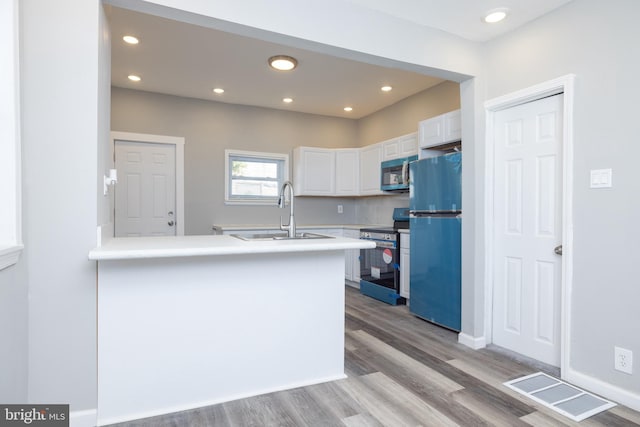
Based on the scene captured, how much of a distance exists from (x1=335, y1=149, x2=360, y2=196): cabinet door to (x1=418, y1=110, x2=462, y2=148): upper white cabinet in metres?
1.74

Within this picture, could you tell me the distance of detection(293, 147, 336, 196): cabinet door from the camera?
5.50 m

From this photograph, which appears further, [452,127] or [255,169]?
[255,169]

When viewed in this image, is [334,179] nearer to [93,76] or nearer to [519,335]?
[519,335]

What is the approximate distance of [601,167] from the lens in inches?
89.0

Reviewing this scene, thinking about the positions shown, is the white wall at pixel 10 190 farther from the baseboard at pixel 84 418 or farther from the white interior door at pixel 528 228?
the white interior door at pixel 528 228

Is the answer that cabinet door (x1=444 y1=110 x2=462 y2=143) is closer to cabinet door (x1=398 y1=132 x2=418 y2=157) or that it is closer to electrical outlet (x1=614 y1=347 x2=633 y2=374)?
cabinet door (x1=398 y1=132 x2=418 y2=157)

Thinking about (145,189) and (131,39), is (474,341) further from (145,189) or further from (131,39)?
(145,189)

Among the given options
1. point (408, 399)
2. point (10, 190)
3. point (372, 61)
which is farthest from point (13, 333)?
point (372, 61)

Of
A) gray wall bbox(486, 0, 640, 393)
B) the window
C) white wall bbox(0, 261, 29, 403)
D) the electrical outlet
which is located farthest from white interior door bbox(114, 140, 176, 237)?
the electrical outlet

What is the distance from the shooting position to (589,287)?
232cm

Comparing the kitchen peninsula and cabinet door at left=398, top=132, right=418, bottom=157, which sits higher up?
cabinet door at left=398, top=132, right=418, bottom=157

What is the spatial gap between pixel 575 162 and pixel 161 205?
4.55 meters

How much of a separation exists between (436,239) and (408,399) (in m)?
1.67

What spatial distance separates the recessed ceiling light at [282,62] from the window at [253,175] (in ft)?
5.96
